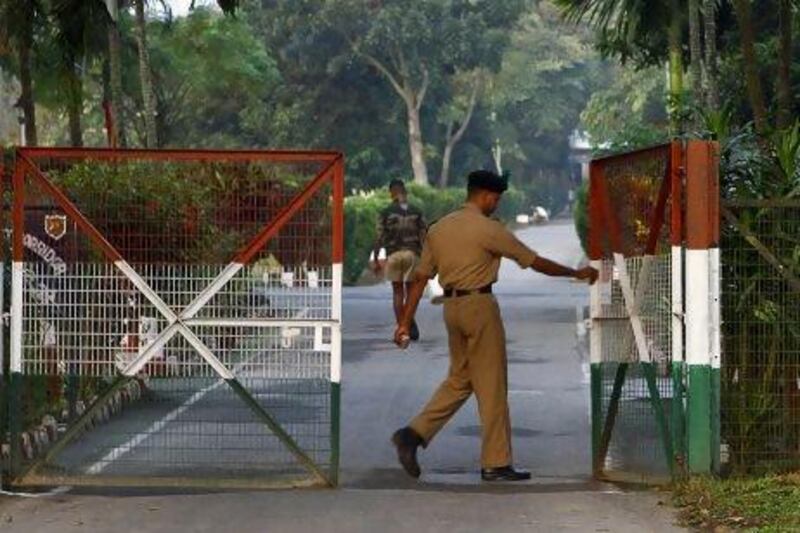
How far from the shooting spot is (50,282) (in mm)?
12766

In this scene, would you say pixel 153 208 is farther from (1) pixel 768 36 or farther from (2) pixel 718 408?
(1) pixel 768 36

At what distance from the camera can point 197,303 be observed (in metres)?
12.5

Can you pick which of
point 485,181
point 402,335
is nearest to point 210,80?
point 402,335

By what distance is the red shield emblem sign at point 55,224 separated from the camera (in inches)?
501

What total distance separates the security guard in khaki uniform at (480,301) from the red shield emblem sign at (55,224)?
2.21 meters

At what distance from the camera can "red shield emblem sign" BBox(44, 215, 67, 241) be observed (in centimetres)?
1273

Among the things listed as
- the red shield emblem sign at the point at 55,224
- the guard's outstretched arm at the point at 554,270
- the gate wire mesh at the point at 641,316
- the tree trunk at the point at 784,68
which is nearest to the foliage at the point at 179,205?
the red shield emblem sign at the point at 55,224

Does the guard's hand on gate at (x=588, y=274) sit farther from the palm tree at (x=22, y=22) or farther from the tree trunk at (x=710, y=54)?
the tree trunk at (x=710, y=54)

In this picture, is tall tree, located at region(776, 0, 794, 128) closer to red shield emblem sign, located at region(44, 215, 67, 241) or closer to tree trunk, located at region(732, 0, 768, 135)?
tree trunk, located at region(732, 0, 768, 135)

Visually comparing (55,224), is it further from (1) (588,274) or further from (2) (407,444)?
(1) (588,274)

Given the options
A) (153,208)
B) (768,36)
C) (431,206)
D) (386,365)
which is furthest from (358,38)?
Answer: (153,208)

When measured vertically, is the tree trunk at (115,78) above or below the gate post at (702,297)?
above

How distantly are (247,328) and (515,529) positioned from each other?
238cm

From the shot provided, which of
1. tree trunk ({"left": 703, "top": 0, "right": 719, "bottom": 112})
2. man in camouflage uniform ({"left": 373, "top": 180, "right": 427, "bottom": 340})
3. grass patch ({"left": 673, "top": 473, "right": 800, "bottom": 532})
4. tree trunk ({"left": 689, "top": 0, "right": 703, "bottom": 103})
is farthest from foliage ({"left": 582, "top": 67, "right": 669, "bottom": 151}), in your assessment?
grass patch ({"left": 673, "top": 473, "right": 800, "bottom": 532})
